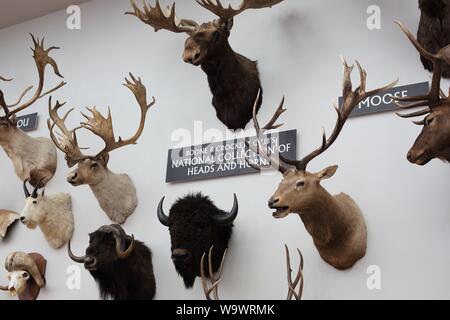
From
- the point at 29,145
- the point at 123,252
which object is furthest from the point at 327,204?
the point at 29,145

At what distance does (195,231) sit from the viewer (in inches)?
102

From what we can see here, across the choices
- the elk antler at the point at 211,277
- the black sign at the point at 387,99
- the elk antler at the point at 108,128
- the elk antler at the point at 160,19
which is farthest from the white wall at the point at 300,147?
the elk antler at the point at 160,19

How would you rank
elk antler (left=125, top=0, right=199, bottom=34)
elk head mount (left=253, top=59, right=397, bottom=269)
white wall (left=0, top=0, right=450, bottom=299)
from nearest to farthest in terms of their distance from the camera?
elk head mount (left=253, top=59, right=397, bottom=269) < white wall (left=0, top=0, right=450, bottom=299) < elk antler (left=125, top=0, right=199, bottom=34)

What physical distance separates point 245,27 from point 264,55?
10.1 inches

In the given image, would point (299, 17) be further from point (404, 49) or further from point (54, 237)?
point (54, 237)

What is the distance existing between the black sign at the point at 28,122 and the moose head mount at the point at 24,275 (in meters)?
0.96

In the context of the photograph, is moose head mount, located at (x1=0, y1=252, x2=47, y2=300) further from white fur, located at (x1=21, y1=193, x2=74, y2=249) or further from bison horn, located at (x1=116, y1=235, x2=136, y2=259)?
bison horn, located at (x1=116, y1=235, x2=136, y2=259)

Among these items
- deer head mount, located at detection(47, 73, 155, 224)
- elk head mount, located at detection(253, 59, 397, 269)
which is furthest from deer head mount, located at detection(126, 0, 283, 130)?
elk head mount, located at detection(253, 59, 397, 269)

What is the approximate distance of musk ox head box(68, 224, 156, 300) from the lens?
277 centimetres

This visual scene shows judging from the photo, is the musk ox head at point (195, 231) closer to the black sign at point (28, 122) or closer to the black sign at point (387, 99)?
the black sign at point (387, 99)

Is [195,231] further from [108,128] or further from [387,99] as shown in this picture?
[387,99]

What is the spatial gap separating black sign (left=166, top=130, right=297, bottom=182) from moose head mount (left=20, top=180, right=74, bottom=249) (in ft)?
2.31

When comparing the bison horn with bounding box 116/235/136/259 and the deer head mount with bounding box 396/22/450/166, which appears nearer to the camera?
the deer head mount with bounding box 396/22/450/166

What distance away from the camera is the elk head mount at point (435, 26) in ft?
8.03
